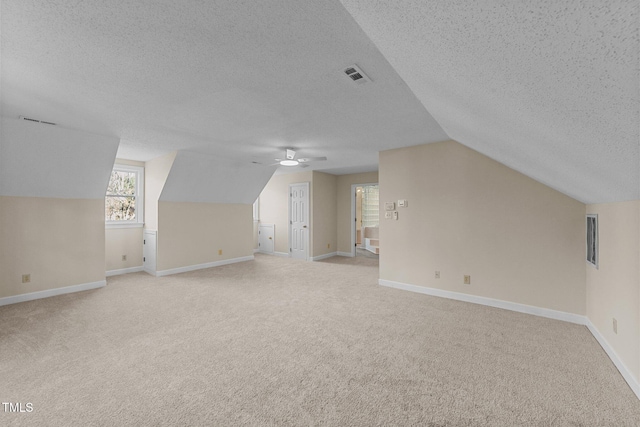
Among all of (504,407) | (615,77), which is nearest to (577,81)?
(615,77)

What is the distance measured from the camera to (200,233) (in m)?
6.16

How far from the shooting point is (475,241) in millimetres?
3863

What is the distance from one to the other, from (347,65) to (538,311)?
3776 millimetres

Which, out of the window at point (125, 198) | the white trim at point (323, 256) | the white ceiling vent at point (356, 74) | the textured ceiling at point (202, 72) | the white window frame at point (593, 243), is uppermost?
the textured ceiling at point (202, 72)

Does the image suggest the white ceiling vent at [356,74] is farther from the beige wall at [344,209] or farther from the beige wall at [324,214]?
the beige wall at [344,209]

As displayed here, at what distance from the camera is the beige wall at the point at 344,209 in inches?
311

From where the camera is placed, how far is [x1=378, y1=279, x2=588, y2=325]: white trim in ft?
10.6

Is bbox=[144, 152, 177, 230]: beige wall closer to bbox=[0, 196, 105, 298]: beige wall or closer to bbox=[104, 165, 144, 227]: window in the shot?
bbox=[104, 165, 144, 227]: window

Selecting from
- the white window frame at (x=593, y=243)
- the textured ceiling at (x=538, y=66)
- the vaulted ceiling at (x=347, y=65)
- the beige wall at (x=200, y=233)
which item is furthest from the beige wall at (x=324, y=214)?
the textured ceiling at (x=538, y=66)

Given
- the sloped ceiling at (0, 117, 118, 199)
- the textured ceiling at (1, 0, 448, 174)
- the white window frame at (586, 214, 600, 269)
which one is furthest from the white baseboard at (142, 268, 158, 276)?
the white window frame at (586, 214, 600, 269)

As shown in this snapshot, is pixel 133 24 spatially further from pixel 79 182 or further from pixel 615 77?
pixel 79 182

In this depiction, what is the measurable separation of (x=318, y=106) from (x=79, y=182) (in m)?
4.16

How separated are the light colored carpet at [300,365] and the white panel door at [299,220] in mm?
3603

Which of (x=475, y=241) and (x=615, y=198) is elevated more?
(x=615, y=198)
